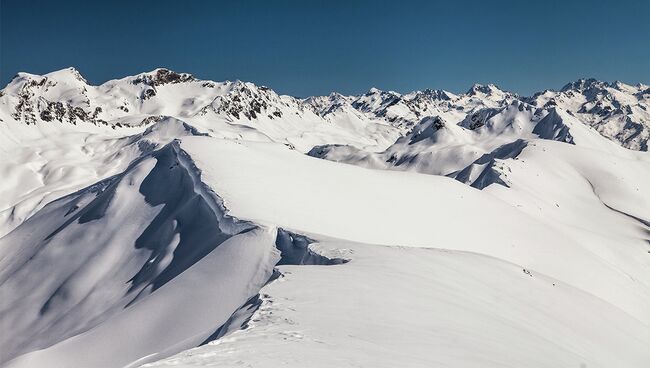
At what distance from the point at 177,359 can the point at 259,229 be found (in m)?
11.0

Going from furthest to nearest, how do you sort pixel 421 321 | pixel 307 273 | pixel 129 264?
pixel 129 264, pixel 307 273, pixel 421 321

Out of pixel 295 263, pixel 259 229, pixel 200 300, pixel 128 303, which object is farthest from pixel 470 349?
pixel 128 303

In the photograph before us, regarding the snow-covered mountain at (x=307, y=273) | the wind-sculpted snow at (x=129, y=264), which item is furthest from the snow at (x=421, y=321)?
the wind-sculpted snow at (x=129, y=264)

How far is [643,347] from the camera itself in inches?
655

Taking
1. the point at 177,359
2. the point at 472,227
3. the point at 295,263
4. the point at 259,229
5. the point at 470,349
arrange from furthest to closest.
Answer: the point at 472,227 → the point at 259,229 → the point at 295,263 → the point at 470,349 → the point at 177,359

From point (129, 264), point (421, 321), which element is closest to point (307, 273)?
point (421, 321)

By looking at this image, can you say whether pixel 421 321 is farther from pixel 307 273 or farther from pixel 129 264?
pixel 129 264

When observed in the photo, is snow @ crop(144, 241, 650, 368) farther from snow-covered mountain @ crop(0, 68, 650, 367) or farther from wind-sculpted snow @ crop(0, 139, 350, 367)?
wind-sculpted snow @ crop(0, 139, 350, 367)

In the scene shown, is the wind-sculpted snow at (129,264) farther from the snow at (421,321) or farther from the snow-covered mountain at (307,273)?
the snow at (421,321)

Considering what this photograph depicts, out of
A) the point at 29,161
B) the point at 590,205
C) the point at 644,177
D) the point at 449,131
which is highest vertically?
the point at 449,131

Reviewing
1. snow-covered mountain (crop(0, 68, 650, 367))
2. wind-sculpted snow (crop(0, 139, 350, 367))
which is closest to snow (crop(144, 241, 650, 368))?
snow-covered mountain (crop(0, 68, 650, 367))

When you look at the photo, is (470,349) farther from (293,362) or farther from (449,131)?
(449,131)

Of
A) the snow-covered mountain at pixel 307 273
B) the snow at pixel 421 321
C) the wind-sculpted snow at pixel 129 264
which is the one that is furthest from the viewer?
the wind-sculpted snow at pixel 129 264

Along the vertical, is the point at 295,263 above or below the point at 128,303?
above
